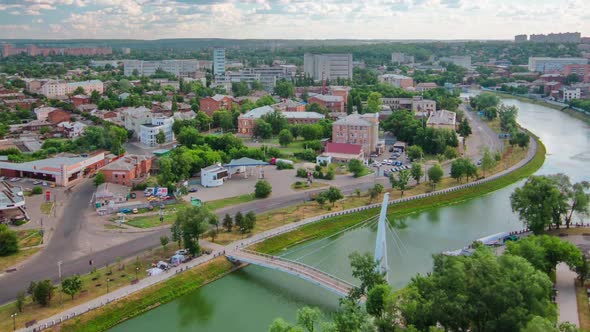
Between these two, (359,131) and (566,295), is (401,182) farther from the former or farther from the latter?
(566,295)

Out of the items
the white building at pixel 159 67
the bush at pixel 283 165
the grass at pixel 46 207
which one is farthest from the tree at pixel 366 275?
the white building at pixel 159 67

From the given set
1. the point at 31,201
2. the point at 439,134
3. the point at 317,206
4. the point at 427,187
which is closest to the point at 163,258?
the point at 317,206

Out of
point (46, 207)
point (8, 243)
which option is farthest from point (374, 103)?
point (8, 243)

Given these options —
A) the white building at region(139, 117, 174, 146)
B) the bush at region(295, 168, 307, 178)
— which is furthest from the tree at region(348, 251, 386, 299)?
the white building at region(139, 117, 174, 146)

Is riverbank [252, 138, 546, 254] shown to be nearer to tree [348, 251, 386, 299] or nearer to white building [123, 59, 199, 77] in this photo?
tree [348, 251, 386, 299]

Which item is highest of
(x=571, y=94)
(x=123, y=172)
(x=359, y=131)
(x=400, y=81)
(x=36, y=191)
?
(x=400, y=81)

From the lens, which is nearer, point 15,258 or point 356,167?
point 15,258

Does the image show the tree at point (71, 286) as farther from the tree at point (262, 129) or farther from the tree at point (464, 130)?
the tree at point (464, 130)
